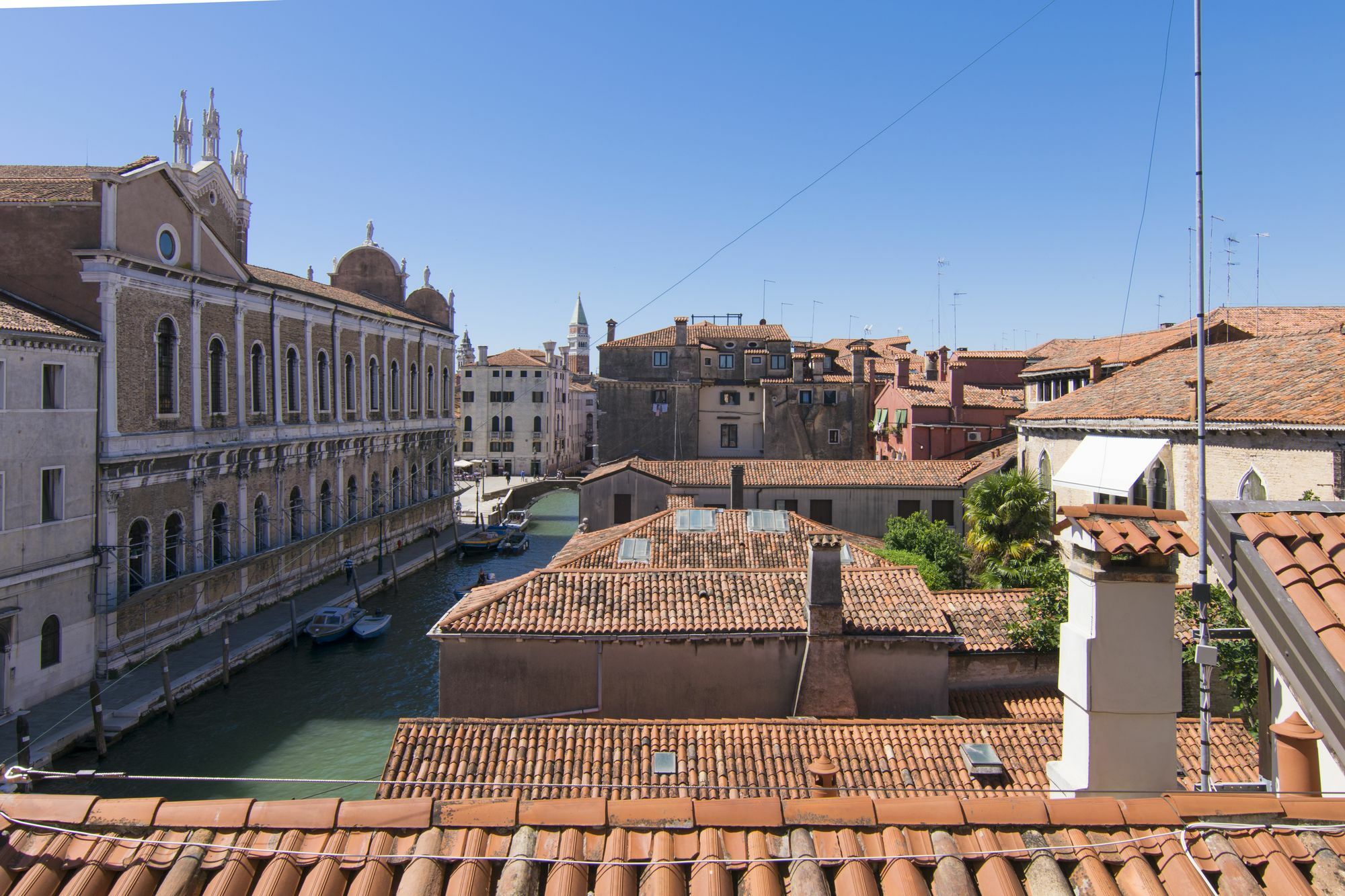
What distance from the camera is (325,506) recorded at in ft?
103

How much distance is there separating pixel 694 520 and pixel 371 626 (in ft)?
32.8

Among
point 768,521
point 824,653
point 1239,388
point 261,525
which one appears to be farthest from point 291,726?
point 1239,388

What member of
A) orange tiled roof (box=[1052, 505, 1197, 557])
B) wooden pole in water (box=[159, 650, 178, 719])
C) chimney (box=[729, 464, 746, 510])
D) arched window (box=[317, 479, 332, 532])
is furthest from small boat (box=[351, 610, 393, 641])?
orange tiled roof (box=[1052, 505, 1197, 557])

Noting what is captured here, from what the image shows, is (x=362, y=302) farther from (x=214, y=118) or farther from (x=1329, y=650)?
(x=1329, y=650)

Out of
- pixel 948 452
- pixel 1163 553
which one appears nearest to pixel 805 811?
pixel 1163 553

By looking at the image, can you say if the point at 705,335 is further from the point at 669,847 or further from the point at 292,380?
the point at 669,847

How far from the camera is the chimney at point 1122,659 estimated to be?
→ 16.6 feet

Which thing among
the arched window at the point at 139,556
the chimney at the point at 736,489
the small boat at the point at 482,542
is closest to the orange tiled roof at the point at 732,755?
the arched window at the point at 139,556

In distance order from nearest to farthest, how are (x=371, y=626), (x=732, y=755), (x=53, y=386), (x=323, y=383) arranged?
(x=732, y=755) → (x=53, y=386) → (x=371, y=626) → (x=323, y=383)

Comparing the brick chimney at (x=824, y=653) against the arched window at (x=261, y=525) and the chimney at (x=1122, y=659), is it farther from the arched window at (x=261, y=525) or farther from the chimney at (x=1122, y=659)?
the arched window at (x=261, y=525)

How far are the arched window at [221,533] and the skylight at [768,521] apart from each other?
14521 mm

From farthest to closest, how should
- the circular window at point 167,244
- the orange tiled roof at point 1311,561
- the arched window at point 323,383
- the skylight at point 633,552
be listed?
the arched window at point 323,383 < the circular window at point 167,244 < the skylight at point 633,552 < the orange tiled roof at point 1311,561

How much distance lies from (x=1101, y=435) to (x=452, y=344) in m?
33.2

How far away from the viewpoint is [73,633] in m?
18.0
